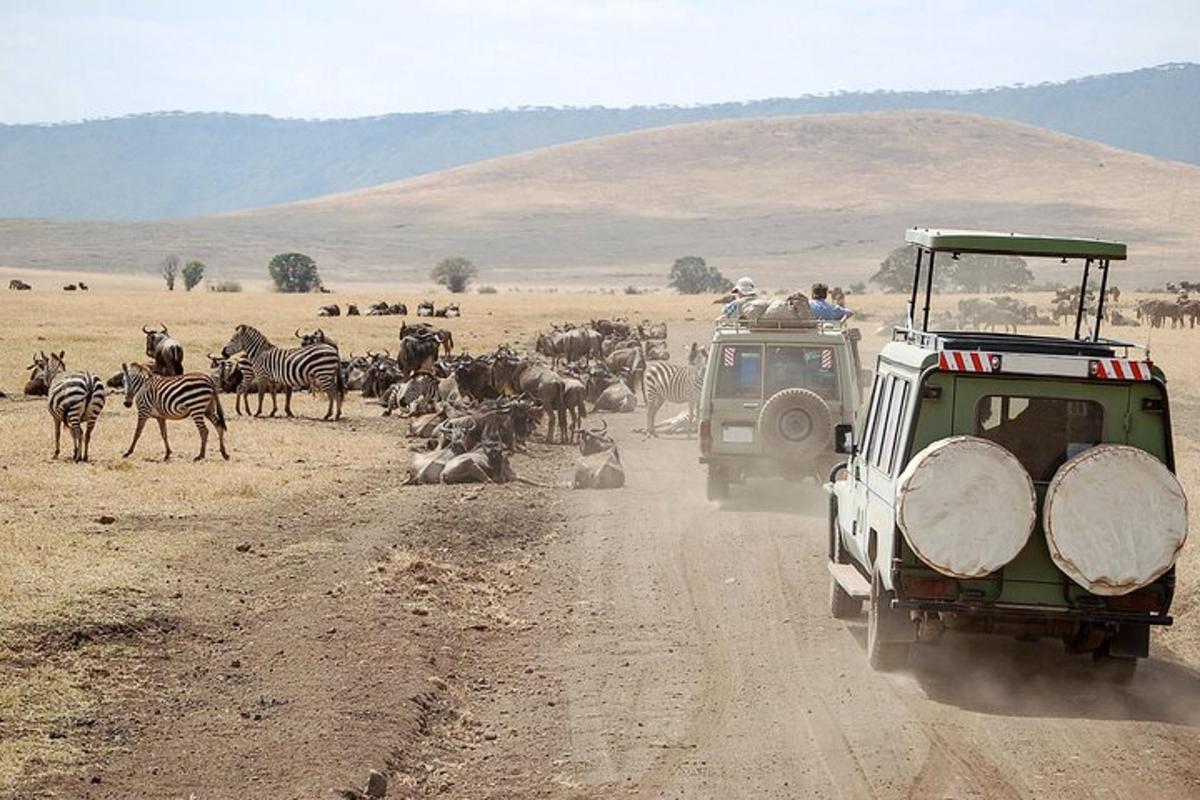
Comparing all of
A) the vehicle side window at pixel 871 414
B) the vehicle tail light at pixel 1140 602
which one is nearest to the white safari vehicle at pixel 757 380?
the vehicle side window at pixel 871 414

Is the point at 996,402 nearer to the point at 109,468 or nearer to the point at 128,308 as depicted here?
the point at 109,468

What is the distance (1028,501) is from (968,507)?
14.3 inches

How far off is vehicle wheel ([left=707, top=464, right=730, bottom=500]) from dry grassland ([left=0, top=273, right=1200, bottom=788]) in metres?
4.43

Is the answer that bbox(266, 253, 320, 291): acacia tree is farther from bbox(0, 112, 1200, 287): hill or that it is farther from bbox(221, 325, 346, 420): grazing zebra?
bbox(221, 325, 346, 420): grazing zebra

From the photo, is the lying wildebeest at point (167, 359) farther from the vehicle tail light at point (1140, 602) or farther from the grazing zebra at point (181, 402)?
the vehicle tail light at point (1140, 602)

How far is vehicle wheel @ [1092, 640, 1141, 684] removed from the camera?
10312 mm

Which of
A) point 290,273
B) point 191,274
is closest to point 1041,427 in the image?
point 290,273

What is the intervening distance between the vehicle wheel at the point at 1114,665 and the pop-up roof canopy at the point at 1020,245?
2697mm

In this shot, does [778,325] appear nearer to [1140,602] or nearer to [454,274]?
[1140,602]

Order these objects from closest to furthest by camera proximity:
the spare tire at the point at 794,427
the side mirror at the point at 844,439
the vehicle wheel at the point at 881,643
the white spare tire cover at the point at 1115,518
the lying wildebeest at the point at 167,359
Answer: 1. the white spare tire cover at the point at 1115,518
2. the vehicle wheel at the point at 881,643
3. the side mirror at the point at 844,439
4. the spare tire at the point at 794,427
5. the lying wildebeest at the point at 167,359

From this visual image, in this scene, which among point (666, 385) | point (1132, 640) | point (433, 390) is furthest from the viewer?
point (433, 390)

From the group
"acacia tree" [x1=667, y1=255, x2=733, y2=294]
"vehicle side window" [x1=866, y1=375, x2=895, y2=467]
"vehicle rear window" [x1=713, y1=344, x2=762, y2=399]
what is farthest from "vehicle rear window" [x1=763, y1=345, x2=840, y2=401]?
"acacia tree" [x1=667, y1=255, x2=733, y2=294]

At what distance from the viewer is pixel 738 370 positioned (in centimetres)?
1823

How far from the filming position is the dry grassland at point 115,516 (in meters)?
10.0
